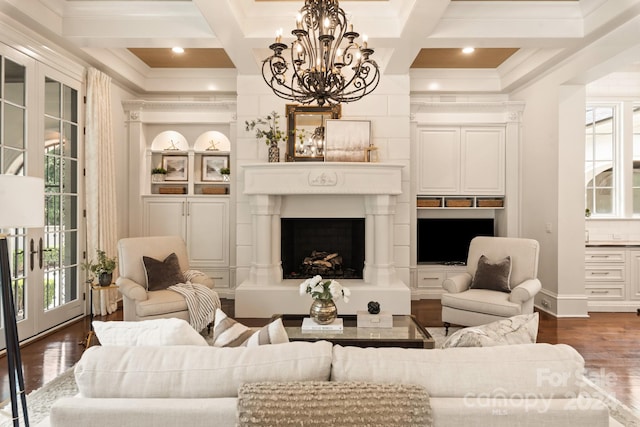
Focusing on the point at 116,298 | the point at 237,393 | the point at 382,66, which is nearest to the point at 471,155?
the point at 382,66

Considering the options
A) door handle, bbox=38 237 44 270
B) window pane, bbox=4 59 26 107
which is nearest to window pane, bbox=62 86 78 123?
window pane, bbox=4 59 26 107

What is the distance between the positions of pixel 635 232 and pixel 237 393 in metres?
6.31

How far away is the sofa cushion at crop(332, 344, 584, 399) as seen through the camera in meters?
1.42

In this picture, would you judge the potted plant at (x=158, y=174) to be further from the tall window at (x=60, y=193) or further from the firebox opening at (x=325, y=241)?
the firebox opening at (x=325, y=241)

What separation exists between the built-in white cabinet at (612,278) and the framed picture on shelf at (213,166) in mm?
4845

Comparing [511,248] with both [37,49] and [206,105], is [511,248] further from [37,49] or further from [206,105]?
[37,49]

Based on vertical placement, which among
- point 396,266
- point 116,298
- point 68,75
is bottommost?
point 116,298

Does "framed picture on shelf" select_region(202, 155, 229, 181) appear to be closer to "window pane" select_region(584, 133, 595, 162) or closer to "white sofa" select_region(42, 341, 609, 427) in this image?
"window pane" select_region(584, 133, 595, 162)

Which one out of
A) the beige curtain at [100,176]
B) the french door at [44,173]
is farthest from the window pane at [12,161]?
the beige curtain at [100,176]

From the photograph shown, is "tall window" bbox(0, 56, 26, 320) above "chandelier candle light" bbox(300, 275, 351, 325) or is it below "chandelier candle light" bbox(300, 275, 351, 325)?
above

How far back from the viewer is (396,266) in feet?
17.9

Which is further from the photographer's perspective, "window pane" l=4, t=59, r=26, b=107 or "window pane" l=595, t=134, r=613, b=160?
"window pane" l=595, t=134, r=613, b=160

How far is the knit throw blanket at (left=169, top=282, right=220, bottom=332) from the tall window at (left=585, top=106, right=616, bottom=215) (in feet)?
16.5

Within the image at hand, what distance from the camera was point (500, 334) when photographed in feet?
5.83
